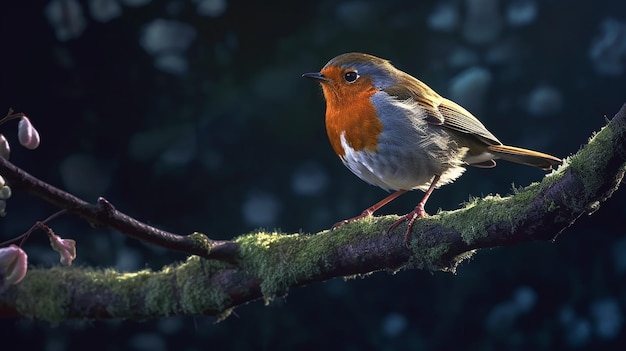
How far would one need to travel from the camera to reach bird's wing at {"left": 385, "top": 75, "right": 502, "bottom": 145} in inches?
91.9

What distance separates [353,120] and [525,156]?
22.8 inches

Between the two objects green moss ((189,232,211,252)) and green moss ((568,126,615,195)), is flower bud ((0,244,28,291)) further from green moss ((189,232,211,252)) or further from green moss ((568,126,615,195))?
green moss ((568,126,615,195))

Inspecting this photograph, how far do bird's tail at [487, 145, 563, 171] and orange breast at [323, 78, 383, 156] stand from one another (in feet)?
1.51

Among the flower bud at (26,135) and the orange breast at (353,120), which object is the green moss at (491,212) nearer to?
the orange breast at (353,120)

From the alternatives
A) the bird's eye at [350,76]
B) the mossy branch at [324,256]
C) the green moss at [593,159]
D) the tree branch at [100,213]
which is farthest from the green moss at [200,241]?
the green moss at [593,159]

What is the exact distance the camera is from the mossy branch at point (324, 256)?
1551 millimetres

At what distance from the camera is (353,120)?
2236 millimetres

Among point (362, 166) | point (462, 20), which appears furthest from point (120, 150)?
point (462, 20)

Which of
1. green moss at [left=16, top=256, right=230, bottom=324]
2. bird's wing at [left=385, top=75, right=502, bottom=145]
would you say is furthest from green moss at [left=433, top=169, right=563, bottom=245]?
green moss at [left=16, top=256, right=230, bottom=324]

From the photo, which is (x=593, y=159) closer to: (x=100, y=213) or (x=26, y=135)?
(x=100, y=213)

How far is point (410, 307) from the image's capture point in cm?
284

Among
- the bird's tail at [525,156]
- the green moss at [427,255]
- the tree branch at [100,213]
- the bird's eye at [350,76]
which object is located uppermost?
the bird's eye at [350,76]

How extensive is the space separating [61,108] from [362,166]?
1.39 m

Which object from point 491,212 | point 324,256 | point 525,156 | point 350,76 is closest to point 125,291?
point 324,256
